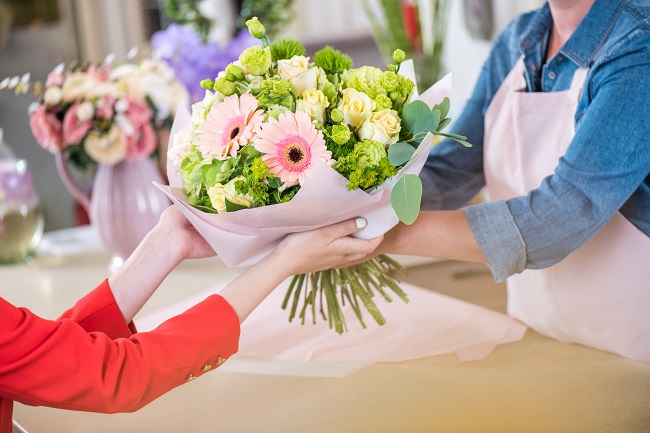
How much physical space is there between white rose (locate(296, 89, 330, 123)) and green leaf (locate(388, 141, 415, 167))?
0.34ft

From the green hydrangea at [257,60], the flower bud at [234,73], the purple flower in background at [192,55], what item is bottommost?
the purple flower in background at [192,55]

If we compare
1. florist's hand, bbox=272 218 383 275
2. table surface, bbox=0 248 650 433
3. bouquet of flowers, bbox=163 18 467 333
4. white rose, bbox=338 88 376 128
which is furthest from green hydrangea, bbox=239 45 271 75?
table surface, bbox=0 248 650 433

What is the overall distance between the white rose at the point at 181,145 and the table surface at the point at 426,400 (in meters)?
0.37

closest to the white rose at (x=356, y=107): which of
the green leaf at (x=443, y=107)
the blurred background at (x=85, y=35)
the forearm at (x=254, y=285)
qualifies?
the green leaf at (x=443, y=107)

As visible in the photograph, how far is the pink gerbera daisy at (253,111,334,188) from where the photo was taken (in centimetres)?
106

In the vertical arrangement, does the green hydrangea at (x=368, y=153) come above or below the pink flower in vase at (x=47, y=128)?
above

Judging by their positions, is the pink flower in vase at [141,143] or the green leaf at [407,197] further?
the pink flower in vase at [141,143]

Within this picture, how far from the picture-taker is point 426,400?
3.81ft

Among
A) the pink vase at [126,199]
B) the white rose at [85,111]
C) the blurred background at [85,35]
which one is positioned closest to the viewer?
the white rose at [85,111]

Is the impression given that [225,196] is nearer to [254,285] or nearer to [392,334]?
[254,285]

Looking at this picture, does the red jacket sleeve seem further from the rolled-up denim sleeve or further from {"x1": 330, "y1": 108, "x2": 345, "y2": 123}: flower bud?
the rolled-up denim sleeve

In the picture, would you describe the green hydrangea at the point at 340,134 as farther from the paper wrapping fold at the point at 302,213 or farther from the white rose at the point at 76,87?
the white rose at the point at 76,87

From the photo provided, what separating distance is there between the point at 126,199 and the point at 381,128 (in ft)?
3.54

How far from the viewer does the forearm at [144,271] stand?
1.27m
